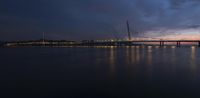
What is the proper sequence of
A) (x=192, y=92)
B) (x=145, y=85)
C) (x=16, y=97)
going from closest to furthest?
(x=16, y=97)
(x=192, y=92)
(x=145, y=85)

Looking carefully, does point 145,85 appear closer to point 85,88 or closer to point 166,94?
point 166,94

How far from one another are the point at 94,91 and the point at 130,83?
283cm

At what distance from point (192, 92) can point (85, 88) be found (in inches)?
184

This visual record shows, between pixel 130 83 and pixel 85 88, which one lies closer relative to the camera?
pixel 85 88

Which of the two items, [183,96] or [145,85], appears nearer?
[183,96]

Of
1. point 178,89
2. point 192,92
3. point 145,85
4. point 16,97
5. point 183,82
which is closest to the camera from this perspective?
point 16,97

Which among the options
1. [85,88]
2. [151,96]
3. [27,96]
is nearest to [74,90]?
[85,88]

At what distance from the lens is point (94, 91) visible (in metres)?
9.58

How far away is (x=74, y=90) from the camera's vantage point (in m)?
9.83

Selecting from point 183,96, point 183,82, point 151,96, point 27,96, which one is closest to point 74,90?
point 27,96

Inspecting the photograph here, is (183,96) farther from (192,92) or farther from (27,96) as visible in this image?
(27,96)

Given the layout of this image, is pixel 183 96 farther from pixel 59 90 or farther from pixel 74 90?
pixel 59 90

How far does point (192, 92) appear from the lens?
31.3ft

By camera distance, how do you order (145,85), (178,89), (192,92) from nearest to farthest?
(192,92), (178,89), (145,85)
